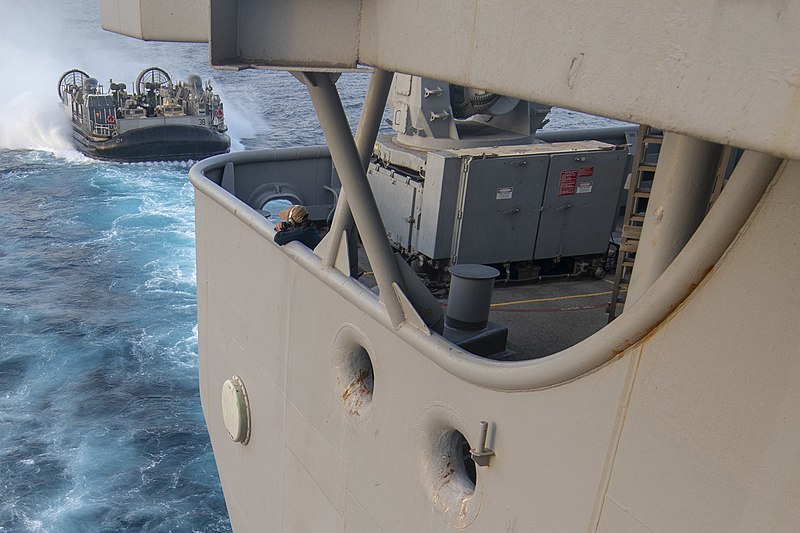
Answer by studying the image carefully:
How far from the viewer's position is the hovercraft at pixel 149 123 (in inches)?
1571

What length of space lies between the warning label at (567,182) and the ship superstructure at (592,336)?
2.87 m

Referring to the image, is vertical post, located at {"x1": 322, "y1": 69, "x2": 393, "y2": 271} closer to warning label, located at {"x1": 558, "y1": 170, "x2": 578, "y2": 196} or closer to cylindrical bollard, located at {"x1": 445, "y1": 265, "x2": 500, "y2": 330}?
cylindrical bollard, located at {"x1": 445, "y1": 265, "x2": 500, "y2": 330}

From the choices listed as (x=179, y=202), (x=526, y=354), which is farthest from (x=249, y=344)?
(x=179, y=202)

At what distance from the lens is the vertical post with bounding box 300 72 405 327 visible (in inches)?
192

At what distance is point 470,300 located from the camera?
5422mm

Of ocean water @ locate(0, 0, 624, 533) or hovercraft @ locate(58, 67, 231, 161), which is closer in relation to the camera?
ocean water @ locate(0, 0, 624, 533)

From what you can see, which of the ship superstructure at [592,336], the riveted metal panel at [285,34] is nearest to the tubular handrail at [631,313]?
the ship superstructure at [592,336]

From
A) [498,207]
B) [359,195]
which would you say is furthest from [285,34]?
[498,207]

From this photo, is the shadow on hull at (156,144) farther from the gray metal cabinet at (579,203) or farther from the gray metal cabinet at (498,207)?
the gray metal cabinet at (498,207)

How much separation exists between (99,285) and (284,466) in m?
19.4

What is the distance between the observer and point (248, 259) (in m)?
7.74

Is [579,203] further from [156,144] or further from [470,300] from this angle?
[156,144]

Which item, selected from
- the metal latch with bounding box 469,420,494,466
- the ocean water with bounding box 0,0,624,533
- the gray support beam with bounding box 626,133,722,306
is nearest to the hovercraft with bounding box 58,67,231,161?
the ocean water with bounding box 0,0,624,533

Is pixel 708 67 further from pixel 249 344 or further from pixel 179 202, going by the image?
pixel 179 202
